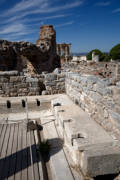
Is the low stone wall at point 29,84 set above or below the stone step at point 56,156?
above

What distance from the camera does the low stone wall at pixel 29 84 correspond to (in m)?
4.81

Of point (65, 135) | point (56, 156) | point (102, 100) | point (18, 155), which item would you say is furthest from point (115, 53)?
point (18, 155)

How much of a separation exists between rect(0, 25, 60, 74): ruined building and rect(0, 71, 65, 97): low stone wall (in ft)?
28.3

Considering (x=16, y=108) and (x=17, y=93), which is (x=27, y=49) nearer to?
(x=17, y=93)

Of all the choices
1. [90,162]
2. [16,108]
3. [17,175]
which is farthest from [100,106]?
[16,108]

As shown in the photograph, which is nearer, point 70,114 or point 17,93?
point 70,114

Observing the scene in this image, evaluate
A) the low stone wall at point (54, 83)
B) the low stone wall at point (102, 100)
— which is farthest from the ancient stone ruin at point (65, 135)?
the low stone wall at point (54, 83)

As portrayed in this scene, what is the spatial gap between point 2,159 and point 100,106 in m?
1.99

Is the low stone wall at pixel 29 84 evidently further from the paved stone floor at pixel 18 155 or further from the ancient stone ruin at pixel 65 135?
the paved stone floor at pixel 18 155

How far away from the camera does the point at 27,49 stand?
13227 millimetres

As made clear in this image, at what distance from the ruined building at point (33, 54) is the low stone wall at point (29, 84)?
863cm

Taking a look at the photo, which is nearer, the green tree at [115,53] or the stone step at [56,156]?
the stone step at [56,156]

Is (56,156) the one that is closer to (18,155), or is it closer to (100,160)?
(18,155)

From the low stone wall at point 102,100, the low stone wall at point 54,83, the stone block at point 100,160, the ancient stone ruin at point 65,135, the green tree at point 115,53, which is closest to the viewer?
the stone block at point 100,160
